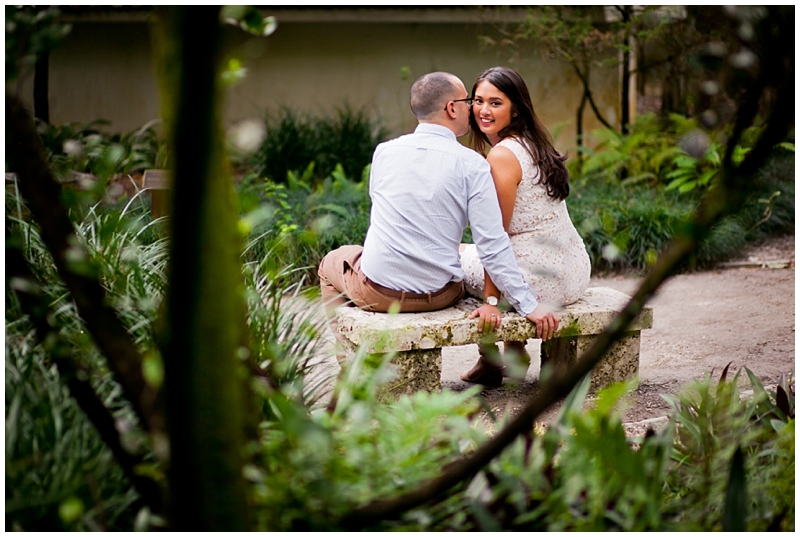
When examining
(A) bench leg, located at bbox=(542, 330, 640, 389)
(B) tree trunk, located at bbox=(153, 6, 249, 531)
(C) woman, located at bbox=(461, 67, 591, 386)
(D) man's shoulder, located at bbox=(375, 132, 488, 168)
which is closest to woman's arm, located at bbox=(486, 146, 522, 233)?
(C) woman, located at bbox=(461, 67, 591, 386)

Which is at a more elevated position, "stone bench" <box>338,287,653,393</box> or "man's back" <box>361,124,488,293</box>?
"man's back" <box>361,124,488,293</box>

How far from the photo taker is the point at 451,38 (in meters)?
11.1

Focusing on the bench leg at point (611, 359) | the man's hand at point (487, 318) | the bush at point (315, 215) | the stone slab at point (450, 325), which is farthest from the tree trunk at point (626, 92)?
the man's hand at point (487, 318)

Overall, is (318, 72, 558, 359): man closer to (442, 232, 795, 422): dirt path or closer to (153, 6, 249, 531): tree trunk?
(442, 232, 795, 422): dirt path

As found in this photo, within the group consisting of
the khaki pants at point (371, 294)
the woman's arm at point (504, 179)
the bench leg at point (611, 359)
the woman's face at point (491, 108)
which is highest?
the woman's face at point (491, 108)

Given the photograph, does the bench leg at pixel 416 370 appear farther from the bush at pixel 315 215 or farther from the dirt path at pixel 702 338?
the bush at pixel 315 215

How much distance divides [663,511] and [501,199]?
6.65ft

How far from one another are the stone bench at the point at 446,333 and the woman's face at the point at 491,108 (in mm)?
948

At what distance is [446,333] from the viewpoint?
367 cm

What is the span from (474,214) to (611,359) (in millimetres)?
1162

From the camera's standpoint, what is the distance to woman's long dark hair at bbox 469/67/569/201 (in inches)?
150

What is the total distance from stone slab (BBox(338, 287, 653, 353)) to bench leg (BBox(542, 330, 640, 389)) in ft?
0.33

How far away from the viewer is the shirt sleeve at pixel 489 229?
367 cm

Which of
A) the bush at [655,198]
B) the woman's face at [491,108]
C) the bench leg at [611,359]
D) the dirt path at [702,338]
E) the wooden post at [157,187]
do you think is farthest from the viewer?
the bush at [655,198]
